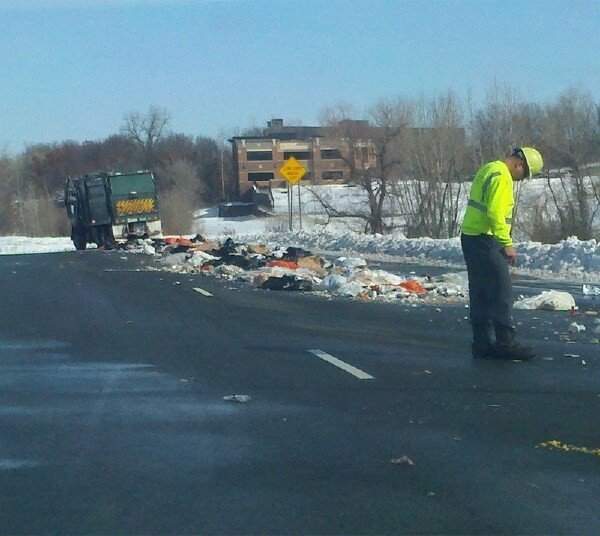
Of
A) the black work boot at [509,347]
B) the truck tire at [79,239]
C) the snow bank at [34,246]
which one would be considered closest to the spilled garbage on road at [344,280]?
the black work boot at [509,347]

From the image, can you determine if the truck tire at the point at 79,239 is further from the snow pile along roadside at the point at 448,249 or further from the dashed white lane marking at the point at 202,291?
the dashed white lane marking at the point at 202,291

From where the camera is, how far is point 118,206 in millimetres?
48000

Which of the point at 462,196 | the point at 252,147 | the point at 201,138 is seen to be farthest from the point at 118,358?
the point at 201,138

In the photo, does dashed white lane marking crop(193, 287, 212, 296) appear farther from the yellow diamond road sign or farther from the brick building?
the brick building

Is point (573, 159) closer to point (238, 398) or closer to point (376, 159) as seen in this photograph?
point (376, 159)

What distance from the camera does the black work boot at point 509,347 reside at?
1066 centimetres

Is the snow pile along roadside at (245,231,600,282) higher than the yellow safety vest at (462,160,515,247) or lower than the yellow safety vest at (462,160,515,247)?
lower

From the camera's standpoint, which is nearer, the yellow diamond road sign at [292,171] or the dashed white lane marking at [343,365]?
the dashed white lane marking at [343,365]

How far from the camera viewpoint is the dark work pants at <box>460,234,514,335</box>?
10.7 m

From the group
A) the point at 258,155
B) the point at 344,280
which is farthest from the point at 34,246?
the point at 258,155

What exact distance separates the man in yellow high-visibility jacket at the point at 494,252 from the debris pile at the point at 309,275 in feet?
23.8

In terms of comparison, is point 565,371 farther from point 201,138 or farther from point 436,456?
point 201,138

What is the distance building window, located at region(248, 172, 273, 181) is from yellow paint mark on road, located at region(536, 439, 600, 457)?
93.9m

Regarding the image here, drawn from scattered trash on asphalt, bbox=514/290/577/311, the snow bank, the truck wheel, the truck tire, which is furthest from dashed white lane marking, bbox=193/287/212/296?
the snow bank
